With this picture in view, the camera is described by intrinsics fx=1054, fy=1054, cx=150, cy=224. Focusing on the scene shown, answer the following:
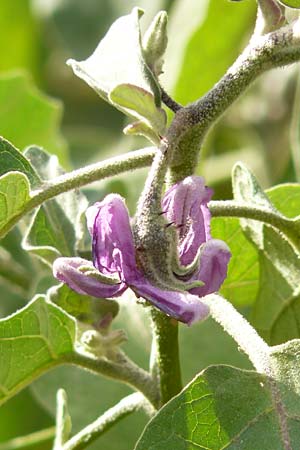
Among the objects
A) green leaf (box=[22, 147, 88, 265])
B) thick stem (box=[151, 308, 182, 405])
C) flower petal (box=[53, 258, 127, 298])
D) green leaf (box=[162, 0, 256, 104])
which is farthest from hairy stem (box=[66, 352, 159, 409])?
green leaf (box=[162, 0, 256, 104])

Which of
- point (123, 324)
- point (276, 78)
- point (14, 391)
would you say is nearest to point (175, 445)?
point (14, 391)

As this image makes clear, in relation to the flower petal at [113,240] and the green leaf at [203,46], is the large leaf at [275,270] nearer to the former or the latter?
the flower petal at [113,240]

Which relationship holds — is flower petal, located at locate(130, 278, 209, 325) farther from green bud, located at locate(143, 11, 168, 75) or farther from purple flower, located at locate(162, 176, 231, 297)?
green bud, located at locate(143, 11, 168, 75)

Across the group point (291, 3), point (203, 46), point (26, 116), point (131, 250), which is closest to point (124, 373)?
point (131, 250)

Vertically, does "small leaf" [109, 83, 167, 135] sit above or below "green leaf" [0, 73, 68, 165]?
below

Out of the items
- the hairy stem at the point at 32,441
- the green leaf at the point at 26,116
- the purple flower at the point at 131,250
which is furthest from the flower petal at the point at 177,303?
the green leaf at the point at 26,116

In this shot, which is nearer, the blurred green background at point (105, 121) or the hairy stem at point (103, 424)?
the hairy stem at point (103, 424)
